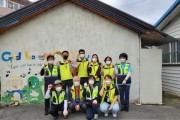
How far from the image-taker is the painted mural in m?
8.08

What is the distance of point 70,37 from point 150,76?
3.12 meters

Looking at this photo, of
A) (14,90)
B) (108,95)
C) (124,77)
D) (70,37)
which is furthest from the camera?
(70,37)

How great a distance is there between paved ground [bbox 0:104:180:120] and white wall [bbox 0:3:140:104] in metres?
0.85

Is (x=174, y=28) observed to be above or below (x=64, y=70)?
above

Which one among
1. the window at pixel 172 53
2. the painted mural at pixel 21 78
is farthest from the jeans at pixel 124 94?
the window at pixel 172 53

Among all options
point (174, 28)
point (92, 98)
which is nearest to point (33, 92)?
point (92, 98)

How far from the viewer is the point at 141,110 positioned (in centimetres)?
745

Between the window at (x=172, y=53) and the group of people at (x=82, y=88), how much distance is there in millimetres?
5203

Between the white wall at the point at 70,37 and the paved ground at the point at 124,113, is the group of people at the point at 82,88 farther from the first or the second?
the white wall at the point at 70,37

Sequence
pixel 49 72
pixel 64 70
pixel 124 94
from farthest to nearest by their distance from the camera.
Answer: pixel 124 94 → pixel 64 70 → pixel 49 72

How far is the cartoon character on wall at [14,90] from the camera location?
8094mm

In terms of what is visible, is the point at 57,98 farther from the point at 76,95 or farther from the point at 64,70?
the point at 64,70

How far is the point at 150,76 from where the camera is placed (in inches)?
326

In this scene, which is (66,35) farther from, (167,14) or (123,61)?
(167,14)
